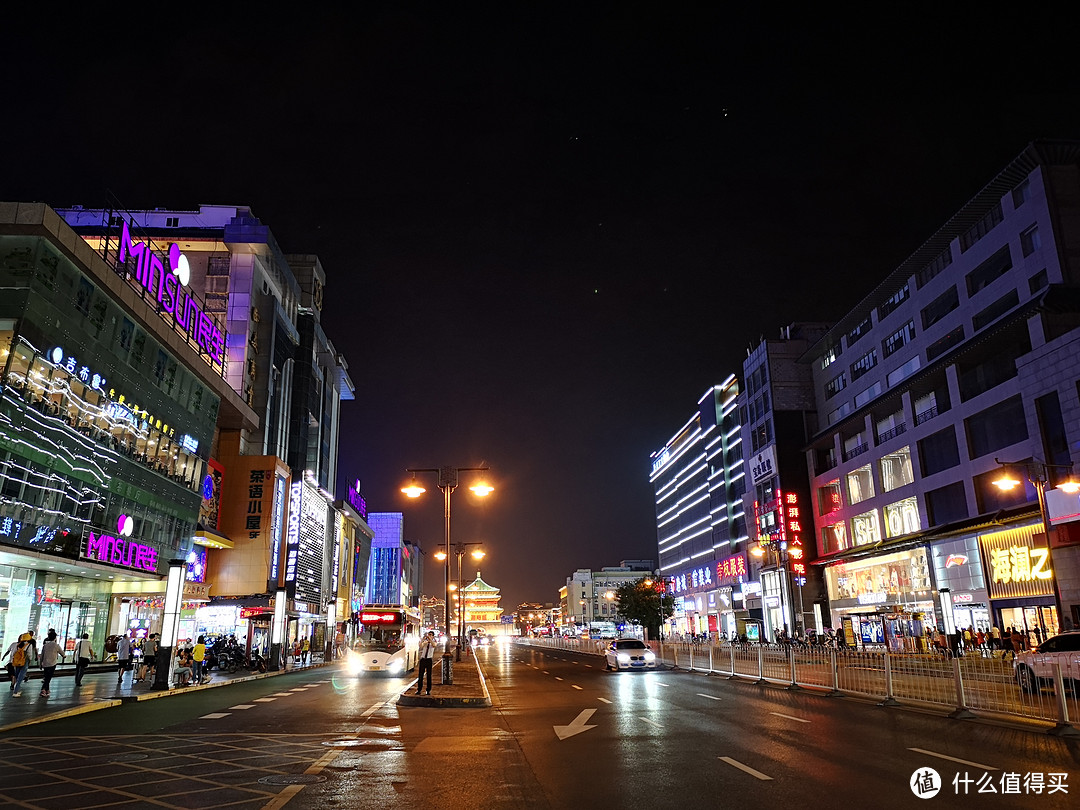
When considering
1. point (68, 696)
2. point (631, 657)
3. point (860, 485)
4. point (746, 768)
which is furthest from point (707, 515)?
point (746, 768)

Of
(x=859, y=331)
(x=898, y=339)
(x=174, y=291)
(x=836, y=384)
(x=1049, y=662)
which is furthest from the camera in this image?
(x=836, y=384)

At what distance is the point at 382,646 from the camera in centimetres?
4372

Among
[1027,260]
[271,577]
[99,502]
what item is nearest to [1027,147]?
[1027,260]

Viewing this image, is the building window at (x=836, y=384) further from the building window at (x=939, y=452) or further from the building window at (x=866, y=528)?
the building window at (x=939, y=452)

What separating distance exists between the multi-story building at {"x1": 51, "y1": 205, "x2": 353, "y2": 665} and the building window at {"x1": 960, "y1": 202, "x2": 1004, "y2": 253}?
164ft

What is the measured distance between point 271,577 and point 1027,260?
53.4m

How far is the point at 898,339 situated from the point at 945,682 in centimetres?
4743

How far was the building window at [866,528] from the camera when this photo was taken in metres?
59.1

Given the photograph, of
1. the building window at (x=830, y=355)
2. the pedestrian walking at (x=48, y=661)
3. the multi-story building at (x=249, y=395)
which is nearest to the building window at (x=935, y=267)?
the building window at (x=830, y=355)

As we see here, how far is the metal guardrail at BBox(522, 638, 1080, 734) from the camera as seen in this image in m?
14.5

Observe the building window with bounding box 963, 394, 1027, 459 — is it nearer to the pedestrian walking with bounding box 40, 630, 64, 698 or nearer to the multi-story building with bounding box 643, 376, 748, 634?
the multi-story building with bounding box 643, 376, 748, 634

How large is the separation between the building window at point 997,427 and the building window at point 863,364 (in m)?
17.4

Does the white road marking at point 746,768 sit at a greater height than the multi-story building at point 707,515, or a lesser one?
lesser

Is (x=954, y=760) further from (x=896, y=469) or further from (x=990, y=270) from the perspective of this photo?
(x=896, y=469)
